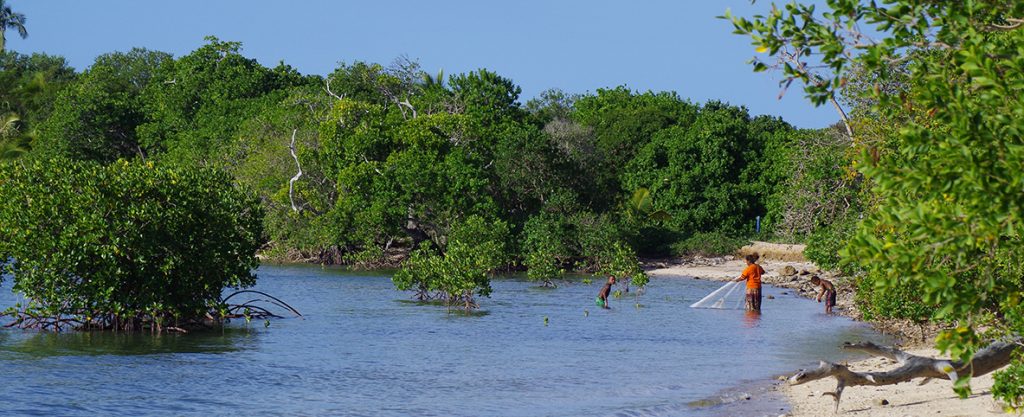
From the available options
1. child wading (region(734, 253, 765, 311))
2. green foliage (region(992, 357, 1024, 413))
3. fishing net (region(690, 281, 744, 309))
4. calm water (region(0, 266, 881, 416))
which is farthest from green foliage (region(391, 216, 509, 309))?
green foliage (region(992, 357, 1024, 413))

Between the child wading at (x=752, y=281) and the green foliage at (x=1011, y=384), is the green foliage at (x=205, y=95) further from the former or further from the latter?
the green foliage at (x=1011, y=384)

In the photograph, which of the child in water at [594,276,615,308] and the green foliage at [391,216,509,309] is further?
the child in water at [594,276,615,308]

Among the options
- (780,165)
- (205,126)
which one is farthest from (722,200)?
(205,126)

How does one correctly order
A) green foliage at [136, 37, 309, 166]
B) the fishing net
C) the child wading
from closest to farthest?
the child wading
the fishing net
green foliage at [136, 37, 309, 166]

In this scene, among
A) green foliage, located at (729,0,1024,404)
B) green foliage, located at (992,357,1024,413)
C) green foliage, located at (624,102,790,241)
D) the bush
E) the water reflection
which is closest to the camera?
green foliage, located at (729,0,1024,404)

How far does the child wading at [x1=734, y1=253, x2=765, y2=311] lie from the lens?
2634 cm

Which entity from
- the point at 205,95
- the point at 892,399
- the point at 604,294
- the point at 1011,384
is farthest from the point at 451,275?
the point at 205,95

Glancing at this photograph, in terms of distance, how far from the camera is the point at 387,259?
160 ft

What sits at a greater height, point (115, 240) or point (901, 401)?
point (115, 240)

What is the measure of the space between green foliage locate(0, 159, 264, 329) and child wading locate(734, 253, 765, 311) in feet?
38.3

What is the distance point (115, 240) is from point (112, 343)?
2128 millimetres

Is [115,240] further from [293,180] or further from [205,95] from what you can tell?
[205,95]

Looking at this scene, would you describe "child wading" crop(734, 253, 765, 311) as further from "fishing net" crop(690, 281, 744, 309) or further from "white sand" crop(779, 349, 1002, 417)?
"white sand" crop(779, 349, 1002, 417)

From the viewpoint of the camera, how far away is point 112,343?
20891 millimetres
